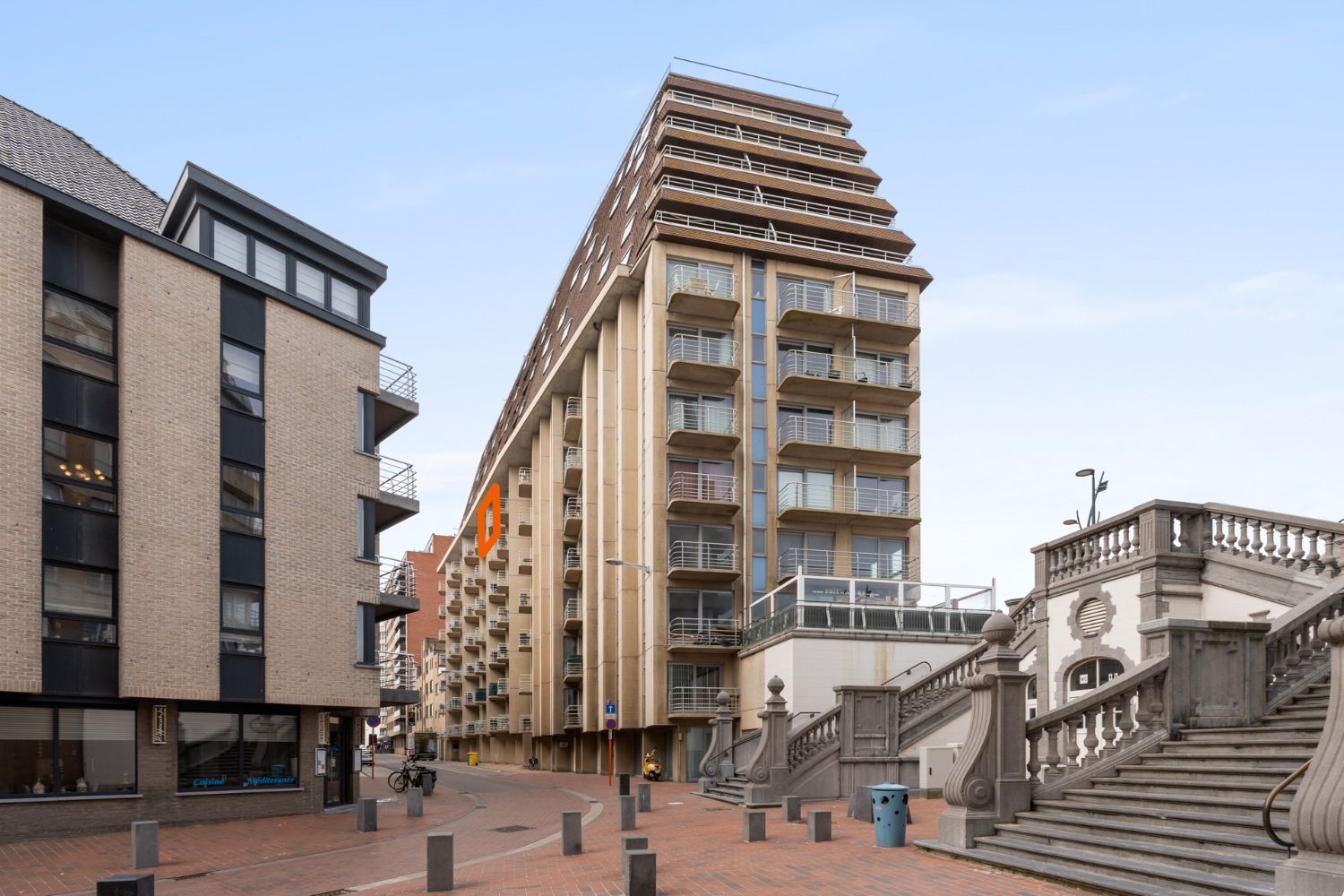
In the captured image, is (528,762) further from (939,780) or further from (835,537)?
(939,780)

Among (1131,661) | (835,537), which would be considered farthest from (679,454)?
(1131,661)

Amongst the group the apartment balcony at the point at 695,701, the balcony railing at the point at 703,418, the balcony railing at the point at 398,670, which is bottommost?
the balcony railing at the point at 398,670

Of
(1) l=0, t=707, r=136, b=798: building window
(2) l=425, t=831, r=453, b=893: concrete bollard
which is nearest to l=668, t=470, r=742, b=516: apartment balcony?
(1) l=0, t=707, r=136, b=798: building window

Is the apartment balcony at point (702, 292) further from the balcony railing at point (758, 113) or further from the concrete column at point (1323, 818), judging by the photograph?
the concrete column at point (1323, 818)

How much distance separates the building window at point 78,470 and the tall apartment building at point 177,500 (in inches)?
1.7

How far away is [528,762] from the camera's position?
61938 mm

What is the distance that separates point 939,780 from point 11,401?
62.7 feet

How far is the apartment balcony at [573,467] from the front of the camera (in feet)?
167

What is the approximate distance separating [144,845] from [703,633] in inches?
961

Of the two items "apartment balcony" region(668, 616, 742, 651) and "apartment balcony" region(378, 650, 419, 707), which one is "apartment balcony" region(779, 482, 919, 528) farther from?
"apartment balcony" region(378, 650, 419, 707)

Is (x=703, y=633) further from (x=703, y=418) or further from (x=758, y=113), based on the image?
(x=758, y=113)

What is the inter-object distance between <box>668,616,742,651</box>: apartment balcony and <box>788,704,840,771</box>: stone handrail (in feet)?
44.1

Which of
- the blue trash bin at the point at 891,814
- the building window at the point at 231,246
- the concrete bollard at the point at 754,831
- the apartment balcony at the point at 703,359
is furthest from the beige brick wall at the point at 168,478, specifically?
the apartment balcony at the point at 703,359

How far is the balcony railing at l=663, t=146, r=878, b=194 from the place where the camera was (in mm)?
43688
